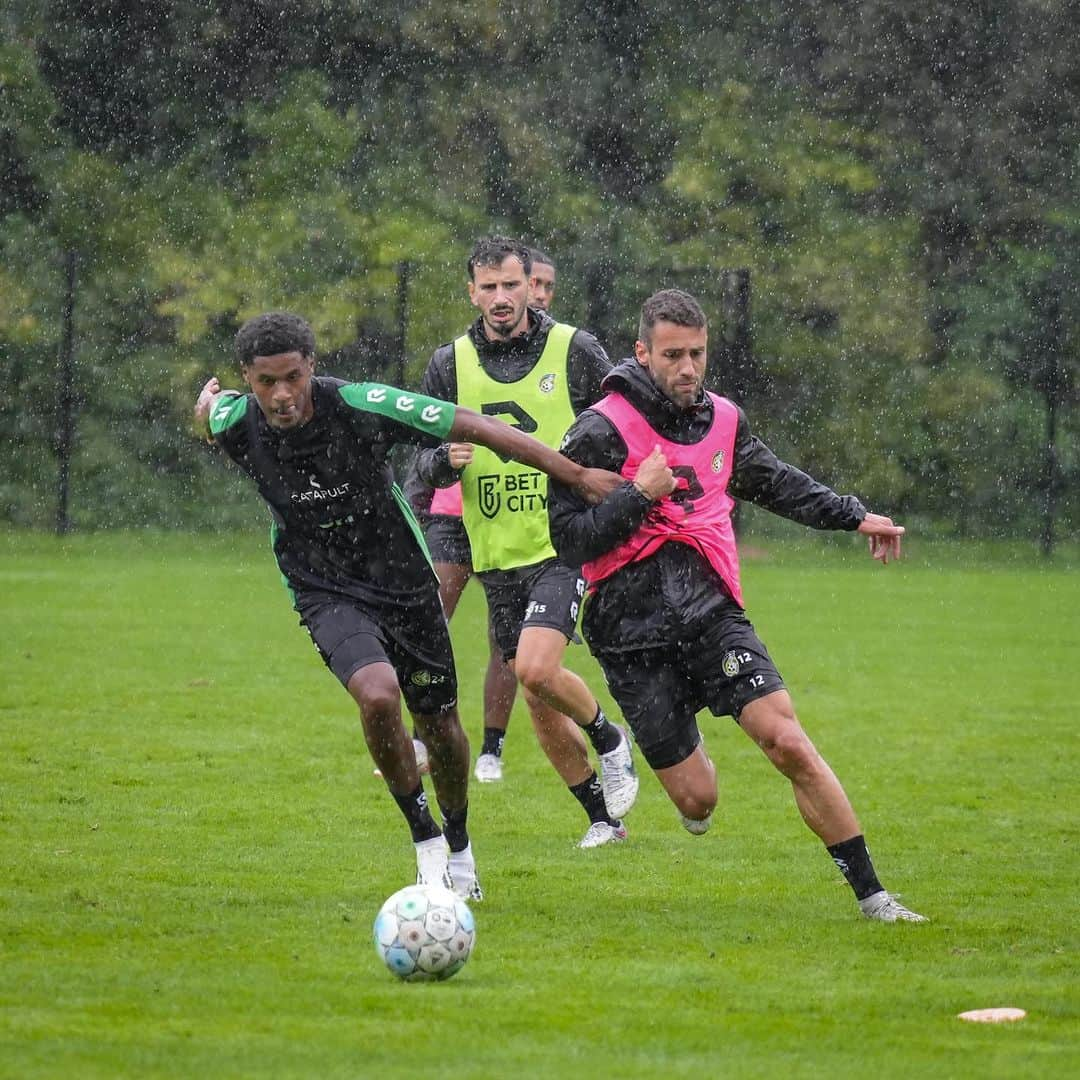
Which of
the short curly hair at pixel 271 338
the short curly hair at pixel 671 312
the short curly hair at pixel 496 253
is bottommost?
the short curly hair at pixel 271 338

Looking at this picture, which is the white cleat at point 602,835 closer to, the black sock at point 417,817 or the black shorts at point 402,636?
the black shorts at point 402,636

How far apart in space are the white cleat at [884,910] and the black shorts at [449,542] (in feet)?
11.2

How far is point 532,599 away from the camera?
25.1 ft

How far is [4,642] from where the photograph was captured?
43.9ft

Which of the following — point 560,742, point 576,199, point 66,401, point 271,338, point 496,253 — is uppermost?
point 576,199

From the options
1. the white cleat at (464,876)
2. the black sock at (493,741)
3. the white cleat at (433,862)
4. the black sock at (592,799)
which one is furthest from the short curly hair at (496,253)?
the white cleat at (433,862)

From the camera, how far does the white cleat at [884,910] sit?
6062 mm

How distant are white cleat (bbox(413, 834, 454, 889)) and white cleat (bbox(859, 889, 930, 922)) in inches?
51.9

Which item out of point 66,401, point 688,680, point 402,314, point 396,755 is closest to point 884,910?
point 688,680

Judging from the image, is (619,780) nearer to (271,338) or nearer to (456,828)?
(456,828)

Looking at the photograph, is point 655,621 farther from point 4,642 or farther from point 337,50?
point 337,50

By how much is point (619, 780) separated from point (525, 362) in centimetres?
177

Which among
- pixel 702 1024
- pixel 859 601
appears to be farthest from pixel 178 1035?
pixel 859 601

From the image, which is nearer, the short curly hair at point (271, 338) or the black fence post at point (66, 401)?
the short curly hair at point (271, 338)
